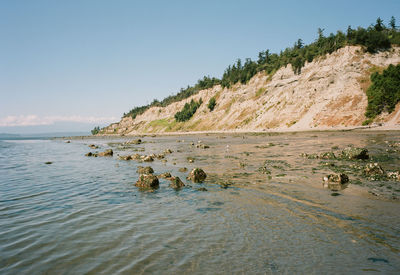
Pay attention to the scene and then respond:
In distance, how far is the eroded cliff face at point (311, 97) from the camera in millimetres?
63453

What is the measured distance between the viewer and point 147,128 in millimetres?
176250

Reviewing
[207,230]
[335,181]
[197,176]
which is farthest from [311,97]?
[207,230]

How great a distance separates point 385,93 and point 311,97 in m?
→ 21.3

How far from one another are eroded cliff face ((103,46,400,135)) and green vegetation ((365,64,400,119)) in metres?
1.88

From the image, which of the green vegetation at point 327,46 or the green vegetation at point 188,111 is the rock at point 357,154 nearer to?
the green vegetation at point 327,46

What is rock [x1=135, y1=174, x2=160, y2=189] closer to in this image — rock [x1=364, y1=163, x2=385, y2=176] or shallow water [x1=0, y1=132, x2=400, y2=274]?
shallow water [x1=0, y1=132, x2=400, y2=274]

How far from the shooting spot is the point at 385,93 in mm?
55000

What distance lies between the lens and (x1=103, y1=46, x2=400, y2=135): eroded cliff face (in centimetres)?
6345

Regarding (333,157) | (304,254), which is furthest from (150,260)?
(333,157)

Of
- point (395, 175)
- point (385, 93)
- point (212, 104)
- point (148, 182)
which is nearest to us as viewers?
point (395, 175)

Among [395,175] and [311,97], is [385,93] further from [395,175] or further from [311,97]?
[395,175]

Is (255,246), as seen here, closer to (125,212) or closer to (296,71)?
(125,212)

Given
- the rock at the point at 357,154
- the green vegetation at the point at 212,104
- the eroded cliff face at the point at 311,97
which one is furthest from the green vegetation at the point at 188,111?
the rock at the point at 357,154

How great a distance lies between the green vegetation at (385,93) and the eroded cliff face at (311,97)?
73.9 inches
